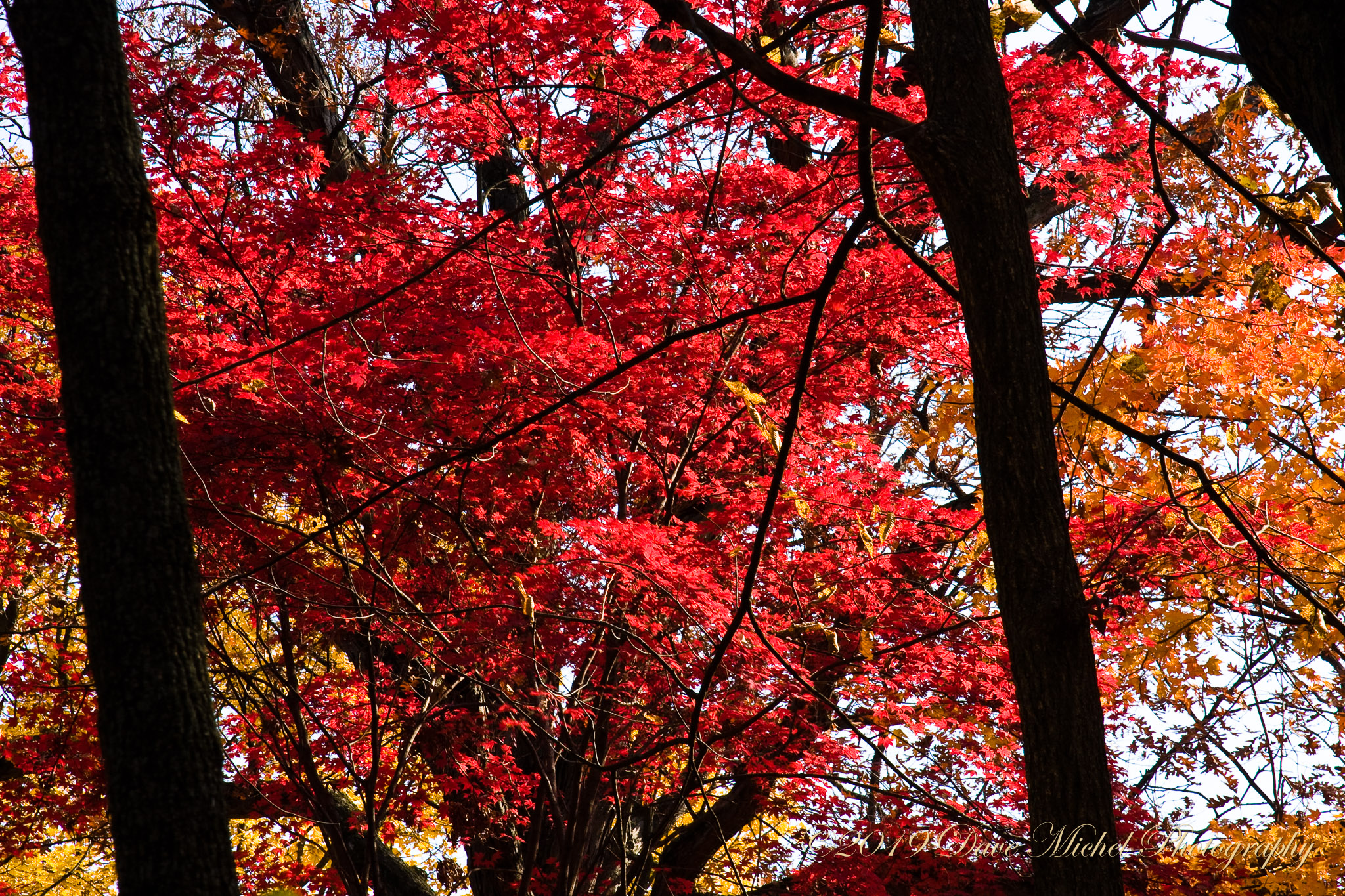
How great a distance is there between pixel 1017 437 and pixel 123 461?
202cm

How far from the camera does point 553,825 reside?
254 inches

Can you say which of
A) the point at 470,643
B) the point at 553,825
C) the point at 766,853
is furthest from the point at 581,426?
the point at 766,853

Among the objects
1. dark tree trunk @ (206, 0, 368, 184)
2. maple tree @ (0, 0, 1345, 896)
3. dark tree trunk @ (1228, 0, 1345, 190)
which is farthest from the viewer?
dark tree trunk @ (206, 0, 368, 184)

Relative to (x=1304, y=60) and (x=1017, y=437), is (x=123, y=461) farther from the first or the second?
(x=1304, y=60)

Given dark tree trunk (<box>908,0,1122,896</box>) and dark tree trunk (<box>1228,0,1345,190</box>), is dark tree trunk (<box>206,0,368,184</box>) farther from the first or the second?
dark tree trunk (<box>1228,0,1345,190</box>)

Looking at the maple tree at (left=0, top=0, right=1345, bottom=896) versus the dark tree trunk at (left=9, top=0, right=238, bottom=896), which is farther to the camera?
the maple tree at (left=0, top=0, right=1345, bottom=896)

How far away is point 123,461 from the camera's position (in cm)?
228

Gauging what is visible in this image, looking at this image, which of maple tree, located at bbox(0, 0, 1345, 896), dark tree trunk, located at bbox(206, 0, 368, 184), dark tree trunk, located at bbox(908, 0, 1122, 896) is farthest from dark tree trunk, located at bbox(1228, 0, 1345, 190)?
dark tree trunk, located at bbox(206, 0, 368, 184)

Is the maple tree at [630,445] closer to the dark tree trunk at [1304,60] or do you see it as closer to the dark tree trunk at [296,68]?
the dark tree trunk at [296,68]

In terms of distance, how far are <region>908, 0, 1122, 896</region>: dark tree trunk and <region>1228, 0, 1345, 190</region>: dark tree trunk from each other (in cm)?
66

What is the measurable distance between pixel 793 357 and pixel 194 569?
3.92 meters

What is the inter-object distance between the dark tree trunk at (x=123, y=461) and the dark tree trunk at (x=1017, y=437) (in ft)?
5.96

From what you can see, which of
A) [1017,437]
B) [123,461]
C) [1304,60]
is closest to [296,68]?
[123,461]

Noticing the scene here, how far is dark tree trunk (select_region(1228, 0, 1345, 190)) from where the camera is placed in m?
1.59
